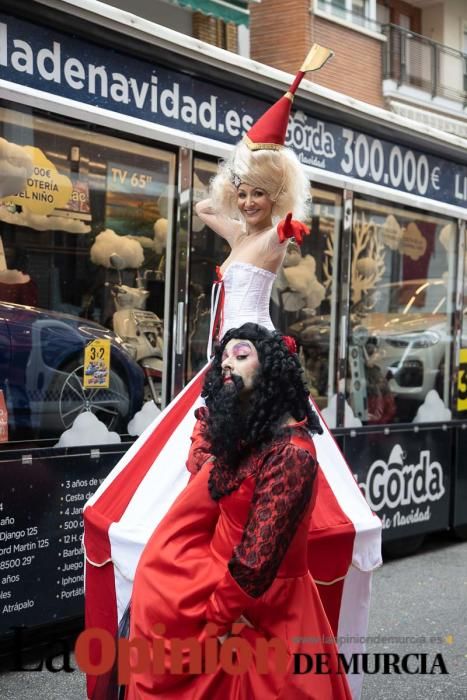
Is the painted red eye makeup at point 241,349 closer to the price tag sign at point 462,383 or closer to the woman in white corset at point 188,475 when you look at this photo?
the woman in white corset at point 188,475

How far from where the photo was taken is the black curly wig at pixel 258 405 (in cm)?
250

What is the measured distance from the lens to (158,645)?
7.98 ft

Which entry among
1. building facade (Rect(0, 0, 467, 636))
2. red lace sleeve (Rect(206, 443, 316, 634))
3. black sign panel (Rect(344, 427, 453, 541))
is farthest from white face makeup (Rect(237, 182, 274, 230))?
black sign panel (Rect(344, 427, 453, 541))

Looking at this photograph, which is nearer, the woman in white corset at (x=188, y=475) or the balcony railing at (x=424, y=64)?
the woman in white corset at (x=188, y=475)

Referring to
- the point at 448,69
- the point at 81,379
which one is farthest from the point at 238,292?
the point at 448,69

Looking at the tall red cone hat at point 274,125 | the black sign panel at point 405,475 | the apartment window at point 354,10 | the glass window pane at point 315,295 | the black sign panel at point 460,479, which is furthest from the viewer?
the apartment window at point 354,10

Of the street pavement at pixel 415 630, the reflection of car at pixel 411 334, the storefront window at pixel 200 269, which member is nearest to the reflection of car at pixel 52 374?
the storefront window at pixel 200 269

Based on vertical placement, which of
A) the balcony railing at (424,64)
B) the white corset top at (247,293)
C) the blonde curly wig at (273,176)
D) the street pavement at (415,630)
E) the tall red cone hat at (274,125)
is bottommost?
the street pavement at (415,630)

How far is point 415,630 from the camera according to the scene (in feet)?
16.9

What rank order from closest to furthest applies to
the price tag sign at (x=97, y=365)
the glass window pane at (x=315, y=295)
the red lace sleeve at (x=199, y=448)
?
the red lace sleeve at (x=199, y=448), the price tag sign at (x=97, y=365), the glass window pane at (x=315, y=295)

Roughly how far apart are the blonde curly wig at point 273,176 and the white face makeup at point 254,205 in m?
0.02

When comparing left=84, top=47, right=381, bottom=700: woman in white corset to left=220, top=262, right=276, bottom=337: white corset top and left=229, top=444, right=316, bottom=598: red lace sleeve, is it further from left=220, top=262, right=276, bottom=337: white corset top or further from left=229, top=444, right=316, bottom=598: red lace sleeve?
left=229, top=444, right=316, bottom=598: red lace sleeve

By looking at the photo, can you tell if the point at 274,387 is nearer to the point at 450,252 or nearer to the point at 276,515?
the point at 276,515

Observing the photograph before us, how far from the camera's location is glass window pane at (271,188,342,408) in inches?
237
